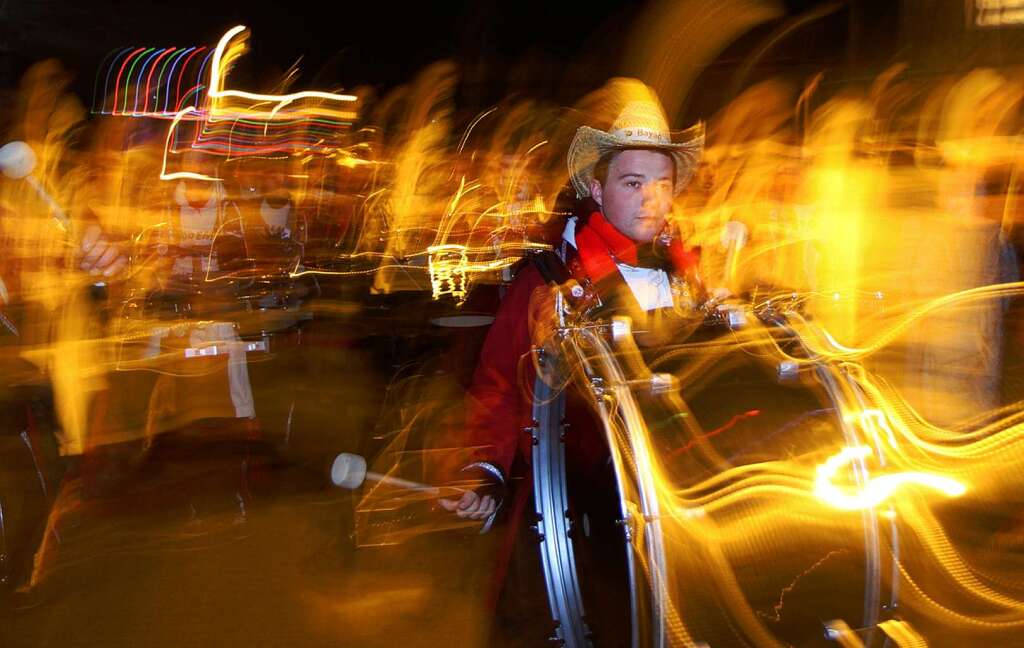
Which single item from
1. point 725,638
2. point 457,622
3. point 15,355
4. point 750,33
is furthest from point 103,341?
point 750,33

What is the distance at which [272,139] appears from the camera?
16141mm

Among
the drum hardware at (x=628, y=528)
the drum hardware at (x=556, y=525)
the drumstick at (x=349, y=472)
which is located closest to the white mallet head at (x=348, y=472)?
the drumstick at (x=349, y=472)

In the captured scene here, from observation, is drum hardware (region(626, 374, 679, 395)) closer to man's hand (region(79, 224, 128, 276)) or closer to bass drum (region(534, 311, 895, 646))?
bass drum (region(534, 311, 895, 646))

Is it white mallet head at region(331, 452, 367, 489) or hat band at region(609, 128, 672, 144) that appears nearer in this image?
white mallet head at region(331, 452, 367, 489)

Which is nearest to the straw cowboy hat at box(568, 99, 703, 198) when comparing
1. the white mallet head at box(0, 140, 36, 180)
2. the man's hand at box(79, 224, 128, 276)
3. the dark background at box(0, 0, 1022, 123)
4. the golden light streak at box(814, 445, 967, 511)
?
the golden light streak at box(814, 445, 967, 511)

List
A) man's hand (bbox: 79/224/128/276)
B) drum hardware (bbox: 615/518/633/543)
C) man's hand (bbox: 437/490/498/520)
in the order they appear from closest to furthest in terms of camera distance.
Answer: drum hardware (bbox: 615/518/633/543)
man's hand (bbox: 437/490/498/520)
man's hand (bbox: 79/224/128/276)

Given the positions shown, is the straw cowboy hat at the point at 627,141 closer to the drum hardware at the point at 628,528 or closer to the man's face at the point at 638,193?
the man's face at the point at 638,193

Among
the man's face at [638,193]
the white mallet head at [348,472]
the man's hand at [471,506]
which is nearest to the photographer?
the white mallet head at [348,472]

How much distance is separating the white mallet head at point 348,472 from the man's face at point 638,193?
1352 mm

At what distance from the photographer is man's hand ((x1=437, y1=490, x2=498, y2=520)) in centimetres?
316

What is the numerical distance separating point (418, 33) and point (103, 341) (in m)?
20.1

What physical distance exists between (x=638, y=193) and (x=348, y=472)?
1.54m

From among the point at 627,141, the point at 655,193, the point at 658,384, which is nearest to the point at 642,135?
the point at 627,141

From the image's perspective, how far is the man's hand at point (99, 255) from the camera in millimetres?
5305
